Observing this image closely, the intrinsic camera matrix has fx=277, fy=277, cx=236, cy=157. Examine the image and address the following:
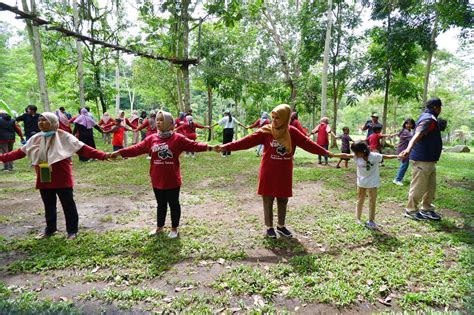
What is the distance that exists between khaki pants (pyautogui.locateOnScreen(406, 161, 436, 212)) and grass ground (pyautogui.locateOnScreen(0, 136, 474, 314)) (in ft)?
1.48

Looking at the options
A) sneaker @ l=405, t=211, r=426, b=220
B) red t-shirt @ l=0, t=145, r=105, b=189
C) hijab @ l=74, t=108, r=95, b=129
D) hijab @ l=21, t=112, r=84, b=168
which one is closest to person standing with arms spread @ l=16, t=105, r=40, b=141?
hijab @ l=74, t=108, r=95, b=129

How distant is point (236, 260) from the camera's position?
412 centimetres

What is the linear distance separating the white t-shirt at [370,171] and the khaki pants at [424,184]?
3.68 ft

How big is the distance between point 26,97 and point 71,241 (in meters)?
32.8

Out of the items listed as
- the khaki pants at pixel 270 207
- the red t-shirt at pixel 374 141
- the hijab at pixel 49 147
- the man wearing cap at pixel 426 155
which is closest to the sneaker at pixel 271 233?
the khaki pants at pixel 270 207

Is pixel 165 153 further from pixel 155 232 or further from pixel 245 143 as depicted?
pixel 155 232

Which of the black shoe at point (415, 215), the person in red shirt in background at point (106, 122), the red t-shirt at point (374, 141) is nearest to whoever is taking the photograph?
the black shoe at point (415, 215)

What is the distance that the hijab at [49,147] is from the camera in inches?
173

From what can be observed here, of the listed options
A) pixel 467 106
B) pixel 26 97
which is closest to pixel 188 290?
pixel 26 97

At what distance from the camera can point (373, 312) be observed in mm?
3021

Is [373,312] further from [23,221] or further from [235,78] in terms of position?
[235,78]

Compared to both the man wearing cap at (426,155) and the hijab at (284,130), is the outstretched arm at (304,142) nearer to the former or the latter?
the hijab at (284,130)

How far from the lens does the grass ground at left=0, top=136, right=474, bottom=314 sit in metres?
3.17

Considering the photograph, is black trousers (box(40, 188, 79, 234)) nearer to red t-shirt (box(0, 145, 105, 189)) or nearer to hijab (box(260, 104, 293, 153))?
red t-shirt (box(0, 145, 105, 189))
